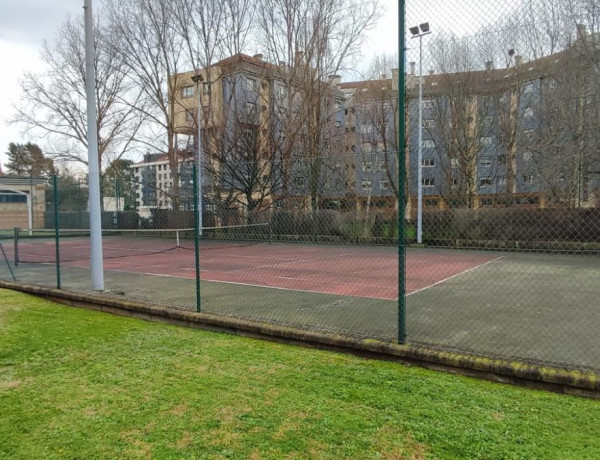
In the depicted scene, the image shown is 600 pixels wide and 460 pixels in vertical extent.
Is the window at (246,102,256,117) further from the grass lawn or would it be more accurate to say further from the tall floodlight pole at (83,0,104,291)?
the grass lawn

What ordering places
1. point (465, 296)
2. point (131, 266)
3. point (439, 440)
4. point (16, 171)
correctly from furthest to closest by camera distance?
point (16, 171)
point (131, 266)
point (465, 296)
point (439, 440)

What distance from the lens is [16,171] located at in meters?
64.0

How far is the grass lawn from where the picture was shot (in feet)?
9.34

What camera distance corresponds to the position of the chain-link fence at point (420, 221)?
5770 millimetres

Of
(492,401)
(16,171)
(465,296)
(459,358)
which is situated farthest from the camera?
(16,171)

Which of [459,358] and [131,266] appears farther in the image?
[131,266]

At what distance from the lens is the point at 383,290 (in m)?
9.36

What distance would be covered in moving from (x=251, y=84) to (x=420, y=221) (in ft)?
75.0

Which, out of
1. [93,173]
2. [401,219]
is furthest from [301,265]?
[401,219]

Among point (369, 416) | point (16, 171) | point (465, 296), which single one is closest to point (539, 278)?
point (465, 296)

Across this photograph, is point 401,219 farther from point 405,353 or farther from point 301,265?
point 301,265

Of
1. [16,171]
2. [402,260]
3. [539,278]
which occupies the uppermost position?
[16,171]

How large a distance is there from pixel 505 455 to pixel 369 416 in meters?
0.91

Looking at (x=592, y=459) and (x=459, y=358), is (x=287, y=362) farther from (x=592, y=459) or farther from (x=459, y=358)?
(x=592, y=459)
